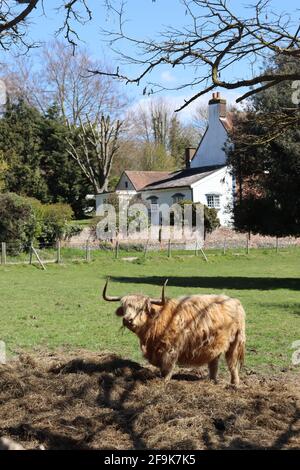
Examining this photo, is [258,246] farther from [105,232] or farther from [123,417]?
[123,417]

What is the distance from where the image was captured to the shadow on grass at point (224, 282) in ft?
72.8

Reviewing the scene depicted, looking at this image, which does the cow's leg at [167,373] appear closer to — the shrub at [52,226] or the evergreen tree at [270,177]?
the evergreen tree at [270,177]

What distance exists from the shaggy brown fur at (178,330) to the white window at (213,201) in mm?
42287

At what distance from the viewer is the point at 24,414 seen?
645 centimetres

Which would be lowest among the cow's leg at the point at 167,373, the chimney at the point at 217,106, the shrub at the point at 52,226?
the cow's leg at the point at 167,373

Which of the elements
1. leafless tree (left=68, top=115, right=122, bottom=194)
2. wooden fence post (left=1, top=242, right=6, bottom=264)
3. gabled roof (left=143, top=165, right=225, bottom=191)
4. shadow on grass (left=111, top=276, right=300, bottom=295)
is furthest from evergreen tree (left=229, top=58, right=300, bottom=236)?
leafless tree (left=68, top=115, right=122, bottom=194)

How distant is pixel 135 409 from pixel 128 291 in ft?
42.7

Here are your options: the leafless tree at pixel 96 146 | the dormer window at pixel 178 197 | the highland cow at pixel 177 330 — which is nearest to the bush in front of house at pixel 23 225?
the dormer window at pixel 178 197

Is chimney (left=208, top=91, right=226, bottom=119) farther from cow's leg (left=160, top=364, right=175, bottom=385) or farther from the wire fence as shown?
cow's leg (left=160, top=364, right=175, bottom=385)

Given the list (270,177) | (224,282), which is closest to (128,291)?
(224,282)

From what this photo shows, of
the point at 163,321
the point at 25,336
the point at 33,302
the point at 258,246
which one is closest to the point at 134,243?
the point at 258,246

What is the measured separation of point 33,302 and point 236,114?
14465mm

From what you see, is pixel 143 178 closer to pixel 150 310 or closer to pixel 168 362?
pixel 150 310

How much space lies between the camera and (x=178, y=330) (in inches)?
300
